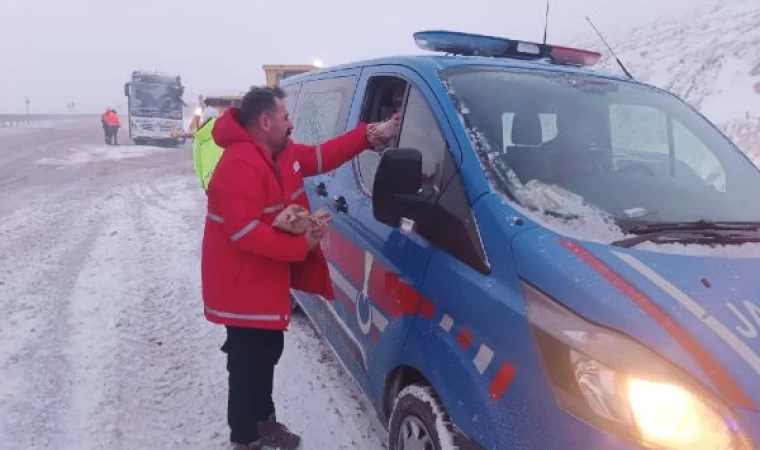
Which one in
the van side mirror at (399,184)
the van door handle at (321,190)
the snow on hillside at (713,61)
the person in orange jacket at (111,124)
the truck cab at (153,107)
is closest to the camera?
the van side mirror at (399,184)

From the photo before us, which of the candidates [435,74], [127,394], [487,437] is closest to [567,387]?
[487,437]

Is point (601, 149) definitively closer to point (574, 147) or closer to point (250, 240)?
point (574, 147)

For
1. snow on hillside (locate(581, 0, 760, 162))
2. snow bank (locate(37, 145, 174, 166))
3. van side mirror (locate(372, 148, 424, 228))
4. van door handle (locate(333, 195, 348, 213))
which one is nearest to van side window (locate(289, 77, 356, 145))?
van door handle (locate(333, 195, 348, 213))

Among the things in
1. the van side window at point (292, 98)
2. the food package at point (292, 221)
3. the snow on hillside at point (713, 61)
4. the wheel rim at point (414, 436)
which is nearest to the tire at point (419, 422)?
the wheel rim at point (414, 436)

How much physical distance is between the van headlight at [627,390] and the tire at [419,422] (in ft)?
1.73

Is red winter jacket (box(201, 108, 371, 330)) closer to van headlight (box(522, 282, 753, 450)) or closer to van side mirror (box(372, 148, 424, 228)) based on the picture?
van side mirror (box(372, 148, 424, 228))

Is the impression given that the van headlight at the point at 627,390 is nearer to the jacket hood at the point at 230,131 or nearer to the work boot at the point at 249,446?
the jacket hood at the point at 230,131

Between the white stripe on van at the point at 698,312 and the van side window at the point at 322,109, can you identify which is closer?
the white stripe on van at the point at 698,312

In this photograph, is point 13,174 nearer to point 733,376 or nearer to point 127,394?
point 127,394

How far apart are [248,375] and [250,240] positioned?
0.81 metres

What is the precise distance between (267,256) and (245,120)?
0.62m

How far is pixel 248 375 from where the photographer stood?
2.88m

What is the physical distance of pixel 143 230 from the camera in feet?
25.2

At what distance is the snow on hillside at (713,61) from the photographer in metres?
11.2
